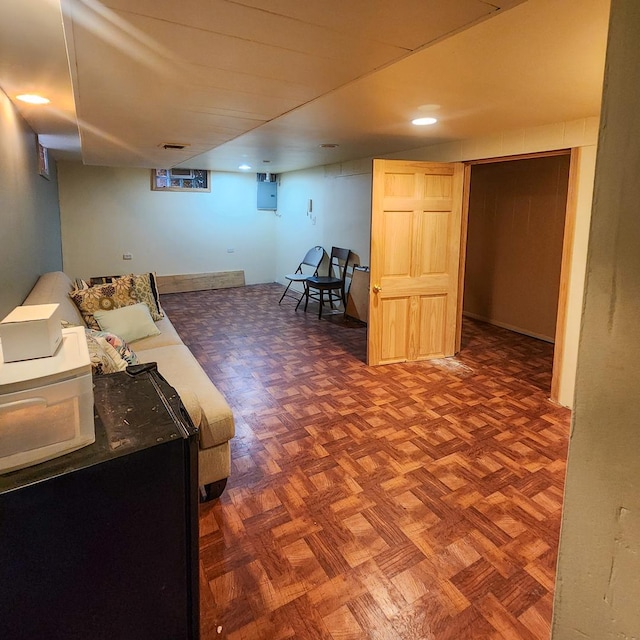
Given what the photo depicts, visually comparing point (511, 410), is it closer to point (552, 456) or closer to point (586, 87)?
point (552, 456)

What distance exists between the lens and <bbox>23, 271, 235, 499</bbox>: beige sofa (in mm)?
2084

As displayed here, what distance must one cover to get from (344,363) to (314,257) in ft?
9.76

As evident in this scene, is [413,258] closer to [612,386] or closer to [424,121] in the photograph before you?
[424,121]

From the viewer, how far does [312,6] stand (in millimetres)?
1223

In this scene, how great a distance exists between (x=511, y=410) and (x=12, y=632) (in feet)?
9.93

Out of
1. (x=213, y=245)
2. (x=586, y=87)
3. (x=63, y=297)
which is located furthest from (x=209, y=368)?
(x=213, y=245)

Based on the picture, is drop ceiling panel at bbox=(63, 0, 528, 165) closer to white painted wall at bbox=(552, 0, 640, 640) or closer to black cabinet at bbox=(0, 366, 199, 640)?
white painted wall at bbox=(552, 0, 640, 640)

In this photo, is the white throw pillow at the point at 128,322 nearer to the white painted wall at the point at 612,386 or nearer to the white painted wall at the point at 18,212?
the white painted wall at the point at 18,212

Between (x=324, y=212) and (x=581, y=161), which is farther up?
(x=581, y=161)

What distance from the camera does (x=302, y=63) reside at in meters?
1.71

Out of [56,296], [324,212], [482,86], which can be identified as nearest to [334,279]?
[324,212]

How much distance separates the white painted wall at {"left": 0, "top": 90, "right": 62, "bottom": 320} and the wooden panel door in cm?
261

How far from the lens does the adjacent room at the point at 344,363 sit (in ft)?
3.02

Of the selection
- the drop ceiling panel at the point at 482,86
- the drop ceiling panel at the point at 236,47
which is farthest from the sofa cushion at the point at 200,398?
the drop ceiling panel at the point at 482,86
